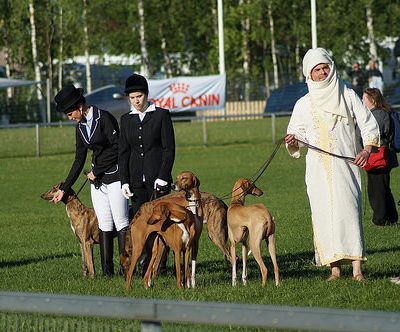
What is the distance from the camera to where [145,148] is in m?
11.2

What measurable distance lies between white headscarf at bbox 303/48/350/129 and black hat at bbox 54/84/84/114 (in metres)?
2.40

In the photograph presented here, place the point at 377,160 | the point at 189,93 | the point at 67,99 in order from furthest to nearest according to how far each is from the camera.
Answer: the point at 189,93 → the point at 377,160 → the point at 67,99

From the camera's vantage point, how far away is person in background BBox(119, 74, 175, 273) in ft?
36.2

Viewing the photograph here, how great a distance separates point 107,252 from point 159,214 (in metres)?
2.11

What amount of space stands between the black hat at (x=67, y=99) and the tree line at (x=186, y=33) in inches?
2001

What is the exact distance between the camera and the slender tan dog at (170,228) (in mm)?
9914

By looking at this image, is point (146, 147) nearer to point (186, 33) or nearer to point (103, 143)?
point (103, 143)

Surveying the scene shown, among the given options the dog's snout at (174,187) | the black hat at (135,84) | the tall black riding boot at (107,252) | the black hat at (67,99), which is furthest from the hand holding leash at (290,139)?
the tall black riding boot at (107,252)

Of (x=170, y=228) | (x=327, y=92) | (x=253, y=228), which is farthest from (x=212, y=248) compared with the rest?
(x=327, y=92)

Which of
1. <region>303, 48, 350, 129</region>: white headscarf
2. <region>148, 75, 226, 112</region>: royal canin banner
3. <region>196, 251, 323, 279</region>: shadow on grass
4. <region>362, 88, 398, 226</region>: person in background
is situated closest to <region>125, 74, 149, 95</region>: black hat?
<region>303, 48, 350, 129</region>: white headscarf

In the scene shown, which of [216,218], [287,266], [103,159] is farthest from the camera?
[216,218]

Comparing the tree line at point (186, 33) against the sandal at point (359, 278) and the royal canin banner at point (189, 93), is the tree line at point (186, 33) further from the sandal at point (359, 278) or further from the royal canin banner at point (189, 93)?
the sandal at point (359, 278)

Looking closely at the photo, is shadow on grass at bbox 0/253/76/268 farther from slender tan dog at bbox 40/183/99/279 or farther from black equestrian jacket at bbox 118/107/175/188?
black equestrian jacket at bbox 118/107/175/188

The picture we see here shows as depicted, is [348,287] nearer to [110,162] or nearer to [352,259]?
[352,259]
